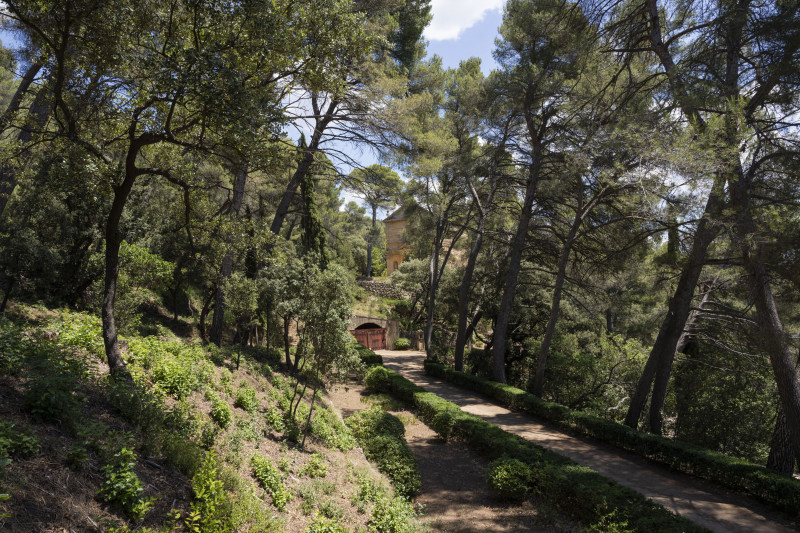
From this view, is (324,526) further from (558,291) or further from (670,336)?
(558,291)

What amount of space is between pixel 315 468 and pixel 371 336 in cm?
2148

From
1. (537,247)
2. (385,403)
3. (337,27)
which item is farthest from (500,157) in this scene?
(337,27)

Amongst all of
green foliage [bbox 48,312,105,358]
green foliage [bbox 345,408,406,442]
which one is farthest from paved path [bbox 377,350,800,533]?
green foliage [bbox 48,312,105,358]

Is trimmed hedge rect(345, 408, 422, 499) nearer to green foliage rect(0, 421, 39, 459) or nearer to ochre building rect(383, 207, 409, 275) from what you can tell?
green foliage rect(0, 421, 39, 459)

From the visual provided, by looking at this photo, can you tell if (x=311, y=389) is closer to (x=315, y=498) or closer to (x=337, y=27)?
(x=315, y=498)

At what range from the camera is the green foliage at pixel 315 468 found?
7.54 meters

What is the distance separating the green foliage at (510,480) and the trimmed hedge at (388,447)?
4.81 feet

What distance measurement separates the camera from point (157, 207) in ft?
54.6

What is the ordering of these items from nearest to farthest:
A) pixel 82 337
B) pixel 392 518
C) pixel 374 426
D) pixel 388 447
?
pixel 392 518, pixel 82 337, pixel 388 447, pixel 374 426

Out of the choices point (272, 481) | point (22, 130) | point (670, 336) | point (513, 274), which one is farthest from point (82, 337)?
point (513, 274)

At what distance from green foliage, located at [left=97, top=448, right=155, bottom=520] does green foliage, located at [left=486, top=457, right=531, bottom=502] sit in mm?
6147

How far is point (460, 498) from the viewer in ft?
28.2

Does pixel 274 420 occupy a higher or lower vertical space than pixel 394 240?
lower

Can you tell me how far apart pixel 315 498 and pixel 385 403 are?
8429 millimetres
